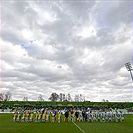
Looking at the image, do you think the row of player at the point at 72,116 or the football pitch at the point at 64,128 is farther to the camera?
the row of player at the point at 72,116

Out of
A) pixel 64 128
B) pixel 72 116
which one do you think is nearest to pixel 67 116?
pixel 72 116

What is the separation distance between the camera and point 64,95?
13338cm

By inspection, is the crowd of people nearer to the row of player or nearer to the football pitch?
the row of player

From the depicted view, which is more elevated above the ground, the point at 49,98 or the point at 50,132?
the point at 49,98

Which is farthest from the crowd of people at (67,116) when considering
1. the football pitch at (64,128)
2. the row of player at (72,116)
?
the football pitch at (64,128)

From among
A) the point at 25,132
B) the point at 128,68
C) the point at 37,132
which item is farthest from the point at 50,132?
the point at 128,68

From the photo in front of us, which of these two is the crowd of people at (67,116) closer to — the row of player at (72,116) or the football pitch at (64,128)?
the row of player at (72,116)

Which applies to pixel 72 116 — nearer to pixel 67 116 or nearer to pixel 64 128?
pixel 67 116

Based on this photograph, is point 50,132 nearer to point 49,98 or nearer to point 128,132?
point 128,132

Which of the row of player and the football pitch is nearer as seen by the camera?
the football pitch

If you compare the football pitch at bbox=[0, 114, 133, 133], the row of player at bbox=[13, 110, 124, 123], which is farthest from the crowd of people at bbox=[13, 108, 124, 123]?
the football pitch at bbox=[0, 114, 133, 133]

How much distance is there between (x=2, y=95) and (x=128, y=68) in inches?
4128

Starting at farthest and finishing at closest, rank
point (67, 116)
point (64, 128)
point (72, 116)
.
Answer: point (67, 116)
point (72, 116)
point (64, 128)

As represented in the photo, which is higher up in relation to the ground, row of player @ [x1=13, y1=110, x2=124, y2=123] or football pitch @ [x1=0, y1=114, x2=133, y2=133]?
row of player @ [x1=13, y1=110, x2=124, y2=123]
